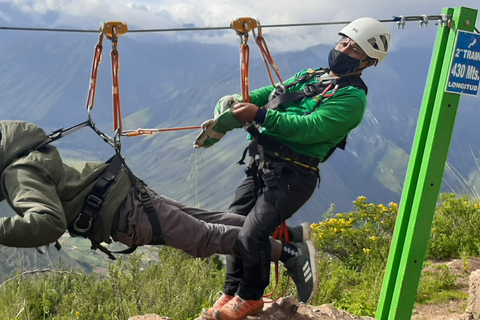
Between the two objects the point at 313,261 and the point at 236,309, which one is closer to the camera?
the point at 236,309

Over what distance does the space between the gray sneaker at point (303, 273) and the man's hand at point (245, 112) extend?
47.6 inches

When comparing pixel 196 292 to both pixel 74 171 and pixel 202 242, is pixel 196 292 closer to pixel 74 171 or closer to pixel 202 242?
pixel 202 242

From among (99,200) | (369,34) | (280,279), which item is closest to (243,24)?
(369,34)

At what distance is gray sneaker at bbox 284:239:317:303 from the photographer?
184 inches

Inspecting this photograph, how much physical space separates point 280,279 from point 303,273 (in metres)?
2.18

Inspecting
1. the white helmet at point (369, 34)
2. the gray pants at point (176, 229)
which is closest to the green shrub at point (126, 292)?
the gray pants at point (176, 229)

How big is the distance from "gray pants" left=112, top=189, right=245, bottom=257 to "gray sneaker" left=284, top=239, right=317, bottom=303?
586mm

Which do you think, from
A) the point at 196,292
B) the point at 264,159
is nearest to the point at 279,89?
the point at 264,159

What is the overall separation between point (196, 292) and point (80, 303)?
129cm

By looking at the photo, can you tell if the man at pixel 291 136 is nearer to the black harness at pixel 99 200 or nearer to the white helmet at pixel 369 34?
the white helmet at pixel 369 34

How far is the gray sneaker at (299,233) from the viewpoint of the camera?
4855 millimetres

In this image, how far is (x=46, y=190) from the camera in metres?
3.65

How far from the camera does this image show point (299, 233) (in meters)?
4.87

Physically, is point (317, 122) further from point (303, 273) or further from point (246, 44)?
point (303, 273)
